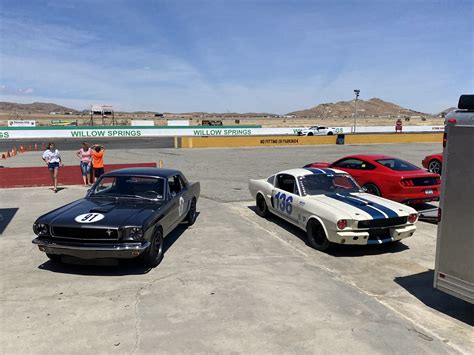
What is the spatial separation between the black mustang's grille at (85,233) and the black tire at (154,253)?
1.89ft

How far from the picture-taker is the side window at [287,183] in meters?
7.95

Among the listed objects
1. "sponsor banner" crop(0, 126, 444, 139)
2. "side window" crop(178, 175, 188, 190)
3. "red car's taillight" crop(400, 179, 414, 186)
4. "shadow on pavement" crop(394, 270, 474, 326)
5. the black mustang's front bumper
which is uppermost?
"sponsor banner" crop(0, 126, 444, 139)

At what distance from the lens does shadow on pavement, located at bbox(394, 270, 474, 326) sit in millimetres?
4648

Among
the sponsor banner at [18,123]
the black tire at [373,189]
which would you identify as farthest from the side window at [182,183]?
the sponsor banner at [18,123]

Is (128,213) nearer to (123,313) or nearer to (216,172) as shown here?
(123,313)

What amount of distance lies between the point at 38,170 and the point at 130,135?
3563 cm

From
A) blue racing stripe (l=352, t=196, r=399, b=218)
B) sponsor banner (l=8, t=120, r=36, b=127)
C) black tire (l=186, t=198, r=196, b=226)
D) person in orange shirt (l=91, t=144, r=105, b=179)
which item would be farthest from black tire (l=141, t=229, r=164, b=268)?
sponsor banner (l=8, t=120, r=36, b=127)

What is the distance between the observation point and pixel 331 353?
366 centimetres

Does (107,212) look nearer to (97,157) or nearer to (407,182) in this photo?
(97,157)

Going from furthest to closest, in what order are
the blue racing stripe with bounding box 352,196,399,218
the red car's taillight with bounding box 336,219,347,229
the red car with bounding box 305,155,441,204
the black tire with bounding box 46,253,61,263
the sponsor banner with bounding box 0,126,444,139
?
the sponsor banner with bounding box 0,126,444,139 → the red car with bounding box 305,155,441,204 → the blue racing stripe with bounding box 352,196,399,218 → the red car's taillight with bounding box 336,219,347,229 → the black tire with bounding box 46,253,61,263

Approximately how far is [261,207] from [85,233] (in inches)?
193

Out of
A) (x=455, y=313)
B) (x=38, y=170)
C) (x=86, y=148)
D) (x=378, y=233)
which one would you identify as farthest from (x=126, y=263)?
(x=38, y=170)

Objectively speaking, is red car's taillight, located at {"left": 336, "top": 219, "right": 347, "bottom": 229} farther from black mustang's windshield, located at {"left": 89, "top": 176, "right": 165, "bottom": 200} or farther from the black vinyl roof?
the black vinyl roof

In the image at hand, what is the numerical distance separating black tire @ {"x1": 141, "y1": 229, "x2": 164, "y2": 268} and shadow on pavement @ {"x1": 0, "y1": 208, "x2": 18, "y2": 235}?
13.2ft
